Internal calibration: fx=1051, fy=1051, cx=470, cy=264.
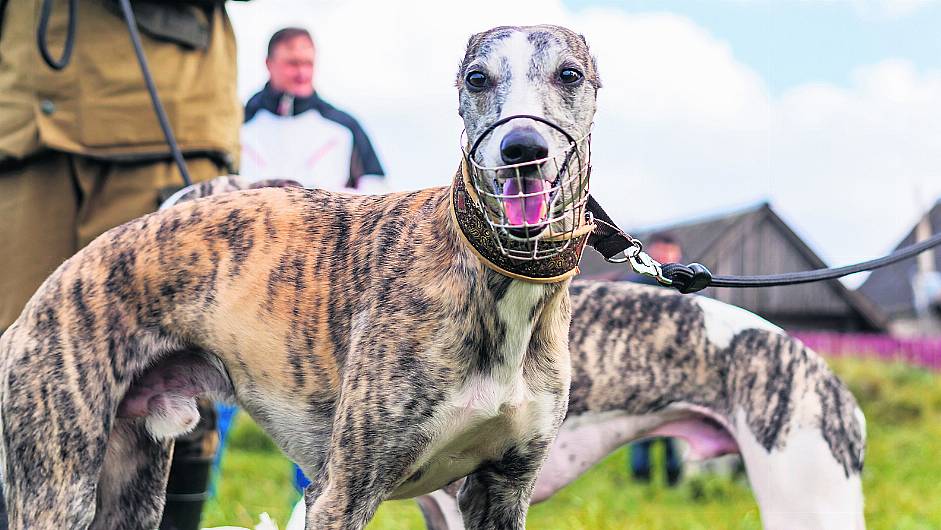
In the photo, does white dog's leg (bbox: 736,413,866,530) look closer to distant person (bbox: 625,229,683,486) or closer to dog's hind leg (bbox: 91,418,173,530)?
dog's hind leg (bbox: 91,418,173,530)

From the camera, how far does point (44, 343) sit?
2.48 m

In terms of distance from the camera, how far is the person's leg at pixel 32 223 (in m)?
3.56

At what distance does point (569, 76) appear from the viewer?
2.13 m

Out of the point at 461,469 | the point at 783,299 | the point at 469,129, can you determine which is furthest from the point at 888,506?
the point at 783,299

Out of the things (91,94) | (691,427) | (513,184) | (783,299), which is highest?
(91,94)

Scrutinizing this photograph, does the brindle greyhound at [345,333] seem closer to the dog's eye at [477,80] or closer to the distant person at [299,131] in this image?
the dog's eye at [477,80]

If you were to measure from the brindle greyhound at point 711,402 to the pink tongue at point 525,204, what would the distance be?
5.68 ft

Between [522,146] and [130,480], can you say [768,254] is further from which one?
[522,146]

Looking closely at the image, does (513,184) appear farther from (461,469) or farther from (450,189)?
(461,469)

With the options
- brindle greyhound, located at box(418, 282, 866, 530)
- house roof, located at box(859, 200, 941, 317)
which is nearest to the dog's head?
brindle greyhound, located at box(418, 282, 866, 530)

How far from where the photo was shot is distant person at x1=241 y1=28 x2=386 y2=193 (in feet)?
17.2

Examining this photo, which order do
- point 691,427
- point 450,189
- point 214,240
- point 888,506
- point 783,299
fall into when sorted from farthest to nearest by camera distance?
point 783,299 → point 888,506 → point 691,427 → point 214,240 → point 450,189

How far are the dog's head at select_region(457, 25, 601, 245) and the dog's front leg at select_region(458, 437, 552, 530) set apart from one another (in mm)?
578

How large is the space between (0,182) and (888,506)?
5.43 m
